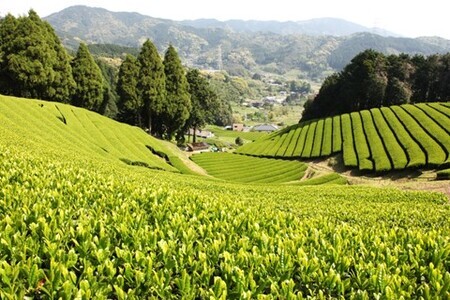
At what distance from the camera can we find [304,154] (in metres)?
57.6

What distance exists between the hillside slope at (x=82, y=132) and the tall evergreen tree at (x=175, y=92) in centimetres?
1386

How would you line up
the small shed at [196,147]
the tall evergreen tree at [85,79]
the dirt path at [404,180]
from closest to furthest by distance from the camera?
the dirt path at [404,180] < the tall evergreen tree at [85,79] < the small shed at [196,147]

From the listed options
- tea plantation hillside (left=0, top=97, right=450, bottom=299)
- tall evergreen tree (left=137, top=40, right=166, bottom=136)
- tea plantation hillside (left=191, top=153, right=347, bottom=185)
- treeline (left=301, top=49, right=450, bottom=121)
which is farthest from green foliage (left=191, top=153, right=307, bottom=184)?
treeline (left=301, top=49, right=450, bottom=121)

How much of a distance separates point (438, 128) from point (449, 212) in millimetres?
36801

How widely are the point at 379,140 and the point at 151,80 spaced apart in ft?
119

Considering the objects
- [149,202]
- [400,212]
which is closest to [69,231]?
[149,202]

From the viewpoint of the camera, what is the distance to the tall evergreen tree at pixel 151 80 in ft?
195

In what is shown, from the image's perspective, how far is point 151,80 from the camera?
59.4 metres

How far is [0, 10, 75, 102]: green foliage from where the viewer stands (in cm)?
4781

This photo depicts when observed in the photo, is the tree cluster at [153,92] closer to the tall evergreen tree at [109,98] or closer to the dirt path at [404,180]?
the tall evergreen tree at [109,98]

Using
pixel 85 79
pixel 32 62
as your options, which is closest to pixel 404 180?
pixel 32 62

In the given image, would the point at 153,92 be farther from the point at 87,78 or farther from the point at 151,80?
the point at 87,78

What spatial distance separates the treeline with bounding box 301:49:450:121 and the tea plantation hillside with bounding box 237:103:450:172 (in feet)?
65.7

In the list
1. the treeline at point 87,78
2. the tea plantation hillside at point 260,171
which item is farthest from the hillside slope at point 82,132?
the treeline at point 87,78
